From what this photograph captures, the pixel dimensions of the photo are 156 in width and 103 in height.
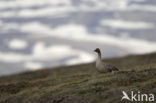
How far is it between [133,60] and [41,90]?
63488 mm

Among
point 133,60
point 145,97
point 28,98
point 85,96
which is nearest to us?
point 145,97

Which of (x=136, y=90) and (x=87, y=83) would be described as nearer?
(x=136, y=90)

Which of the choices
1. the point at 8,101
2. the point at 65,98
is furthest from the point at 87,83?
the point at 8,101

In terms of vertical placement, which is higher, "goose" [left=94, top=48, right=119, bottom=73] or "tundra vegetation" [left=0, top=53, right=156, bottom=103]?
"goose" [left=94, top=48, right=119, bottom=73]

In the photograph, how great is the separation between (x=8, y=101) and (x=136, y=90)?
878 centimetres

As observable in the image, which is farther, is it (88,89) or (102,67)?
(102,67)

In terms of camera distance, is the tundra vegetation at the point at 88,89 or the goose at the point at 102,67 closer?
the tundra vegetation at the point at 88,89

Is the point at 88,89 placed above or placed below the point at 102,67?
below

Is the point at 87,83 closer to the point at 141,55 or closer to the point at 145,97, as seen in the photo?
the point at 145,97

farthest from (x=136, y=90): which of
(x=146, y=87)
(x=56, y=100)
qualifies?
(x=56, y=100)

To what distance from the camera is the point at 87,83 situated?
106 ft

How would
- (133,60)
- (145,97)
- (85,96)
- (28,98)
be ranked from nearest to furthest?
1. (145,97)
2. (85,96)
3. (28,98)
4. (133,60)

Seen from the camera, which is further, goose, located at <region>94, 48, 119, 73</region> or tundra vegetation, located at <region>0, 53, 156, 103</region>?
goose, located at <region>94, 48, 119, 73</region>

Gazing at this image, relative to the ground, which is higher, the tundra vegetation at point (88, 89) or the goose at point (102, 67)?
the goose at point (102, 67)
